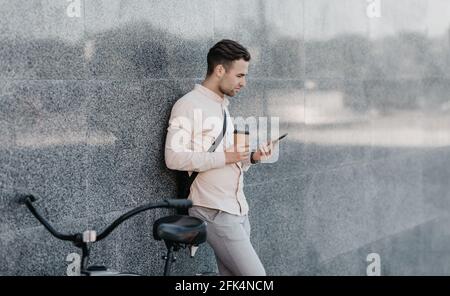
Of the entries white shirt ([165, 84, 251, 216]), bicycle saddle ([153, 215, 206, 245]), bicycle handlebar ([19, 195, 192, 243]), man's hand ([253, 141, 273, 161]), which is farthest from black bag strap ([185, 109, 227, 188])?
bicycle handlebar ([19, 195, 192, 243])

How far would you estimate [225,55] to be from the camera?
6914 millimetres

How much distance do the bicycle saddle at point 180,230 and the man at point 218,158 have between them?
40.0 inches

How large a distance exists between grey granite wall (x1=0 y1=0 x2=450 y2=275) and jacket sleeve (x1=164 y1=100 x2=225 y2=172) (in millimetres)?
231

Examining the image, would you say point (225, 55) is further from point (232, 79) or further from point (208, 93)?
point (208, 93)

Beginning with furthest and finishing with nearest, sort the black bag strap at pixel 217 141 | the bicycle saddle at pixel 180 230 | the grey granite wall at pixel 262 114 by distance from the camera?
the black bag strap at pixel 217 141, the grey granite wall at pixel 262 114, the bicycle saddle at pixel 180 230

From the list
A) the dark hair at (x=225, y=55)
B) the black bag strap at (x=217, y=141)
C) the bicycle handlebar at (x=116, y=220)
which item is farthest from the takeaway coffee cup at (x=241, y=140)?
the bicycle handlebar at (x=116, y=220)

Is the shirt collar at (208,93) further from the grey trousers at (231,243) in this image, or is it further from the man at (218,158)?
the grey trousers at (231,243)

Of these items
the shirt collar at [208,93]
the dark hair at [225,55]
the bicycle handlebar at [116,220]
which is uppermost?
the dark hair at [225,55]

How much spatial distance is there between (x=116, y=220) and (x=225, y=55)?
2.29 metres

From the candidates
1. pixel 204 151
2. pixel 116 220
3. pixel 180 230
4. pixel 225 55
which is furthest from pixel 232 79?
pixel 116 220

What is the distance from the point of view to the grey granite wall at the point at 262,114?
5.88 metres

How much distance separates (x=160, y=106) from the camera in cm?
710

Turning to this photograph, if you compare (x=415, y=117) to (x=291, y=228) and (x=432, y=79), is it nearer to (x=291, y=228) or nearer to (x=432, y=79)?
(x=432, y=79)
